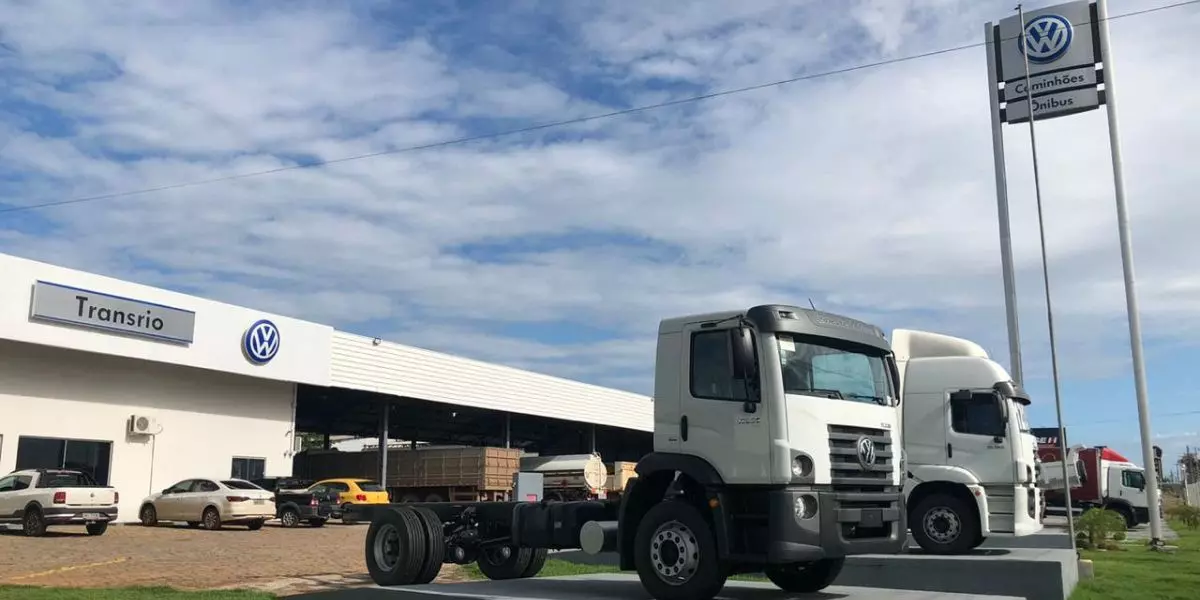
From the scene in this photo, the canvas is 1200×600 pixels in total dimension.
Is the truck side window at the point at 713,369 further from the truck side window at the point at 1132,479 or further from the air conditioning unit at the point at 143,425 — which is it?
the truck side window at the point at 1132,479

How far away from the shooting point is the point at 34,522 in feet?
70.9

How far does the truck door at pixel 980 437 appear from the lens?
14.2 m

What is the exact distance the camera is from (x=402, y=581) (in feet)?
37.9

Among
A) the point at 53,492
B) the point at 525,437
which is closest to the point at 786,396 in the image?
the point at 53,492

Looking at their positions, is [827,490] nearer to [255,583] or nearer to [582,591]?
[582,591]

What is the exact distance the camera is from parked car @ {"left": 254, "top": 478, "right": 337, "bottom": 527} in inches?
1141

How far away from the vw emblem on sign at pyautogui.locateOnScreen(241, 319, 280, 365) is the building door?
467cm

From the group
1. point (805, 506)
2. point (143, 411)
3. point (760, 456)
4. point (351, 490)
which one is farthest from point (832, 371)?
point (351, 490)

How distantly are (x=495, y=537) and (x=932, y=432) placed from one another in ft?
22.9

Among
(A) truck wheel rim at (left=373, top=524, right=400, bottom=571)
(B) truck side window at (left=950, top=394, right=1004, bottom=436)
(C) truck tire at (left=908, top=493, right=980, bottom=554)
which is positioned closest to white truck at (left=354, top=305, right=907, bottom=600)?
(A) truck wheel rim at (left=373, top=524, right=400, bottom=571)

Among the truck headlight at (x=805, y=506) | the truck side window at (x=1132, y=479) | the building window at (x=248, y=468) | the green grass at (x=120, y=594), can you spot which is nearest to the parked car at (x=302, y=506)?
the building window at (x=248, y=468)

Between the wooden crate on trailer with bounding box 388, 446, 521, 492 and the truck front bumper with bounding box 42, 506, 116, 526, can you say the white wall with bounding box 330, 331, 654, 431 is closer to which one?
the wooden crate on trailer with bounding box 388, 446, 521, 492

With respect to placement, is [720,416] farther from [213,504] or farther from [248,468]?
[248,468]

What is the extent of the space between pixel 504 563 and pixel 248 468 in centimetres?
2211
